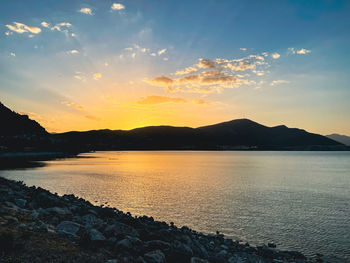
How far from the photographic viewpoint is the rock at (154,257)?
42.4 feet

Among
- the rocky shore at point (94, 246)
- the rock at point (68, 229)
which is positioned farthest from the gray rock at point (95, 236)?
the rock at point (68, 229)

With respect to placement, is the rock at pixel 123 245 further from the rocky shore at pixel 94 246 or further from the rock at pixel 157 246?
the rock at pixel 157 246

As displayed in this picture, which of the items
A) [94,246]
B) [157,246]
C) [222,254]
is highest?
[94,246]

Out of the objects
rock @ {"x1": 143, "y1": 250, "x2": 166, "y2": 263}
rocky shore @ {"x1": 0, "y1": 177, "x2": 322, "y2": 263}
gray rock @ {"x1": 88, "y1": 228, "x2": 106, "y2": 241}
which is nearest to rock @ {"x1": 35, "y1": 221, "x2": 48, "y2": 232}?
rocky shore @ {"x1": 0, "y1": 177, "x2": 322, "y2": 263}

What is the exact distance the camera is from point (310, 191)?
53062 mm

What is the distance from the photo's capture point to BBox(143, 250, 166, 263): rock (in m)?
12.9

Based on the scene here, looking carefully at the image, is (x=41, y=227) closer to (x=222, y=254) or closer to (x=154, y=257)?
(x=154, y=257)

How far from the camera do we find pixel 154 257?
13.0 metres

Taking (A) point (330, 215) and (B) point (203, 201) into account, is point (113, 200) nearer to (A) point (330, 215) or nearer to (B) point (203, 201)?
(B) point (203, 201)

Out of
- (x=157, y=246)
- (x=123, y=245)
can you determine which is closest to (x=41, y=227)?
(x=123, y=245)

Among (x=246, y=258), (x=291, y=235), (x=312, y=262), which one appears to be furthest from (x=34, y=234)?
(x=291, y=235)

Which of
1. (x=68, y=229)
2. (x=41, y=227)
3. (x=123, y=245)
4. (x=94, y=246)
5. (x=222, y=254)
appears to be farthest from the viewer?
(x=222, y=254)

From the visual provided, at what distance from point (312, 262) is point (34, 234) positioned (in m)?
19.8

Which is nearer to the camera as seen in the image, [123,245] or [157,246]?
[123,245]
